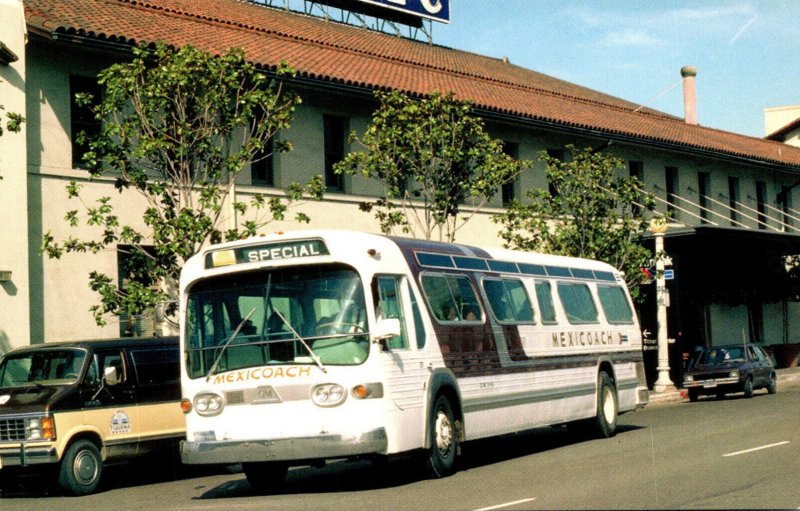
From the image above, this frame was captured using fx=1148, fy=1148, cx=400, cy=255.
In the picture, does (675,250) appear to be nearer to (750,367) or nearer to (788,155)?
(750,367)

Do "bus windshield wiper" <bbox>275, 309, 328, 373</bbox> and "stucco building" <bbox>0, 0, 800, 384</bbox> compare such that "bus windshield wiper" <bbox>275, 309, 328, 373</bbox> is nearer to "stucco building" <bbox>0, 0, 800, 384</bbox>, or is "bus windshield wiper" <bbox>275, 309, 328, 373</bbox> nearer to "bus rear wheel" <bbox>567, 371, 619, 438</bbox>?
"bus rear wheel" <bbox>567, 371, 619, 438</bbox>

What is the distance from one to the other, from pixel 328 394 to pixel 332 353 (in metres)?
0.44

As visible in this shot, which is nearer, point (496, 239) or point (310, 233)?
point (310, 233)

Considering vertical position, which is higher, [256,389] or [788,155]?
[788,155]

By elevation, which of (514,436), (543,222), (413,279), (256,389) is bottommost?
(514,436)

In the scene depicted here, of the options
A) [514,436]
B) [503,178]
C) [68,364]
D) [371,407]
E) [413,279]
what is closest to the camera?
[371,407]

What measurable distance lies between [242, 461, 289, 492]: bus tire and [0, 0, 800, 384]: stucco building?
778 cm

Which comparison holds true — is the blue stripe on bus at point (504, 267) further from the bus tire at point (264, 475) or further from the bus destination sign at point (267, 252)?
the bus tire at point (264, 475)

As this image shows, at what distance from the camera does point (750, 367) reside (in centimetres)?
2981

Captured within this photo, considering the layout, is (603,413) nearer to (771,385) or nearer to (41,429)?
(41,429)

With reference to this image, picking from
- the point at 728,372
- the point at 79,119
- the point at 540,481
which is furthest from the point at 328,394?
the point at 728,372

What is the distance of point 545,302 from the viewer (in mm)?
16797

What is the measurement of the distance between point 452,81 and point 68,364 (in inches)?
759

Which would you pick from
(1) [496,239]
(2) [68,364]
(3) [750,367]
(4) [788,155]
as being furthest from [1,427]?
(4) [788,155]
